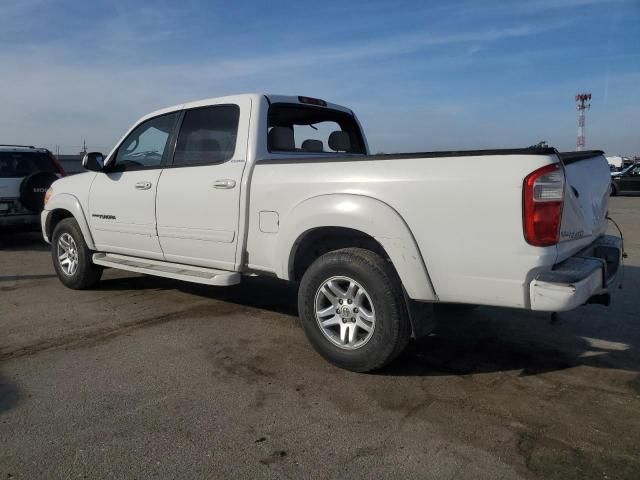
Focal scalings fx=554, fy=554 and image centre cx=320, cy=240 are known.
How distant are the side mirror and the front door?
0.08 m

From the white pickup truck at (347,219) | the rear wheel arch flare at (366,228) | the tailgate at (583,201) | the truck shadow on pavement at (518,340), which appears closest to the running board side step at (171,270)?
the white pickup truck at (347,219)

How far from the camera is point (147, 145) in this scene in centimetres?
545

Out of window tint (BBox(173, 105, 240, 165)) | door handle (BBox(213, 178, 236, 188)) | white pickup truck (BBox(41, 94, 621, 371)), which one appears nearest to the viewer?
white pickup truck (BBox(41, 94, 621, 371))

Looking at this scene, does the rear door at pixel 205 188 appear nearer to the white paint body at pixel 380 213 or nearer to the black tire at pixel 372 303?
the white paint body at pixel 380 213

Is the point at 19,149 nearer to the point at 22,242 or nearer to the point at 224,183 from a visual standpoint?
the point at 22,242

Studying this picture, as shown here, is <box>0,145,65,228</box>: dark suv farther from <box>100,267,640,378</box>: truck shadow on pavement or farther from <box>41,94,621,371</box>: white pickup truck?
<box>100,267,640,378</box>: truck shadow on pavement

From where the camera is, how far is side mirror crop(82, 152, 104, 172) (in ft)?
18.3

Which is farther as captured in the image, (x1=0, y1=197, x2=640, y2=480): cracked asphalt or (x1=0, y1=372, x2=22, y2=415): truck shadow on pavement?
(x1=0, y1=372, x2=22, y2=415): truck shadow on pavement

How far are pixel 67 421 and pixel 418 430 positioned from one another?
6.36ft

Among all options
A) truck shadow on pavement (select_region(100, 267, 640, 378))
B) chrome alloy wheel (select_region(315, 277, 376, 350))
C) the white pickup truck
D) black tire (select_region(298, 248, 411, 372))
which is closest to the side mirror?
the white pickup truck

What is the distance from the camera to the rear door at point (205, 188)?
4.39 m

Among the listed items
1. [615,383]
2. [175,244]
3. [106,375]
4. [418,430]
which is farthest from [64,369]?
[615,383]

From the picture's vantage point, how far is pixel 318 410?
10.6ft

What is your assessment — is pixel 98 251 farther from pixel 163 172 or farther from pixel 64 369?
pixel 64 369
